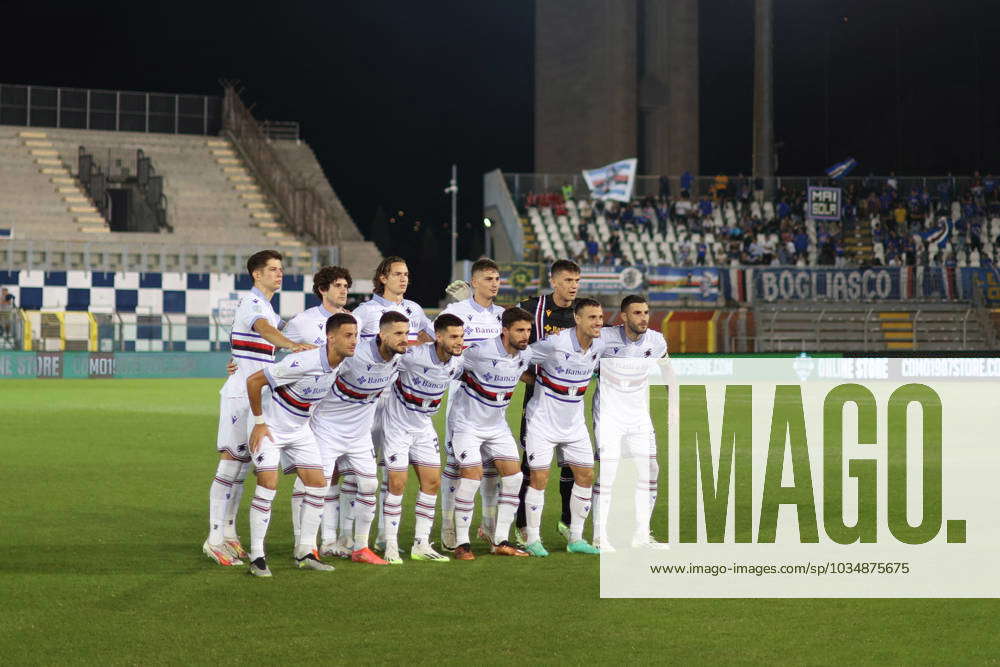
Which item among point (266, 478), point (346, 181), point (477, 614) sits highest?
point (346, 181)

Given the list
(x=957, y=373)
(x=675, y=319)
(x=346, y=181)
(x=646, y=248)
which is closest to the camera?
(x=957, y=373)

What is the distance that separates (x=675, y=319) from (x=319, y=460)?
2927 cm

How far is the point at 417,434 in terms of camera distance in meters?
9.07

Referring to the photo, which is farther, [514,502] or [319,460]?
[514,502]

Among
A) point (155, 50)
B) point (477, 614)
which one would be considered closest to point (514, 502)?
point (477, 614)

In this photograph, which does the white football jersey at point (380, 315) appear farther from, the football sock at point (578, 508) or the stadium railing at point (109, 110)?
the stadium railing at point (109, 110)

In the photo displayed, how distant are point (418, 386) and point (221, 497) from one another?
154 cm

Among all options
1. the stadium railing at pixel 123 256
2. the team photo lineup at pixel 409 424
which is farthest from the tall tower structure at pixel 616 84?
the team photo lineup at pixel 409 424

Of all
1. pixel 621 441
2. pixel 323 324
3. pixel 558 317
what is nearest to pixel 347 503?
pixel 323 324

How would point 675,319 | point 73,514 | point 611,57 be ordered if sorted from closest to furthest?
point 73,514
point 675,319
point 611,57

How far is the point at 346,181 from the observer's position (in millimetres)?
73312

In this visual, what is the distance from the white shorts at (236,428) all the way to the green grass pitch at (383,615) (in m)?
0.78

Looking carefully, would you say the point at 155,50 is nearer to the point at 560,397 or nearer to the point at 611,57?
the point at 611,57

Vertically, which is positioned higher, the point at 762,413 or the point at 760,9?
the point at 760,9
